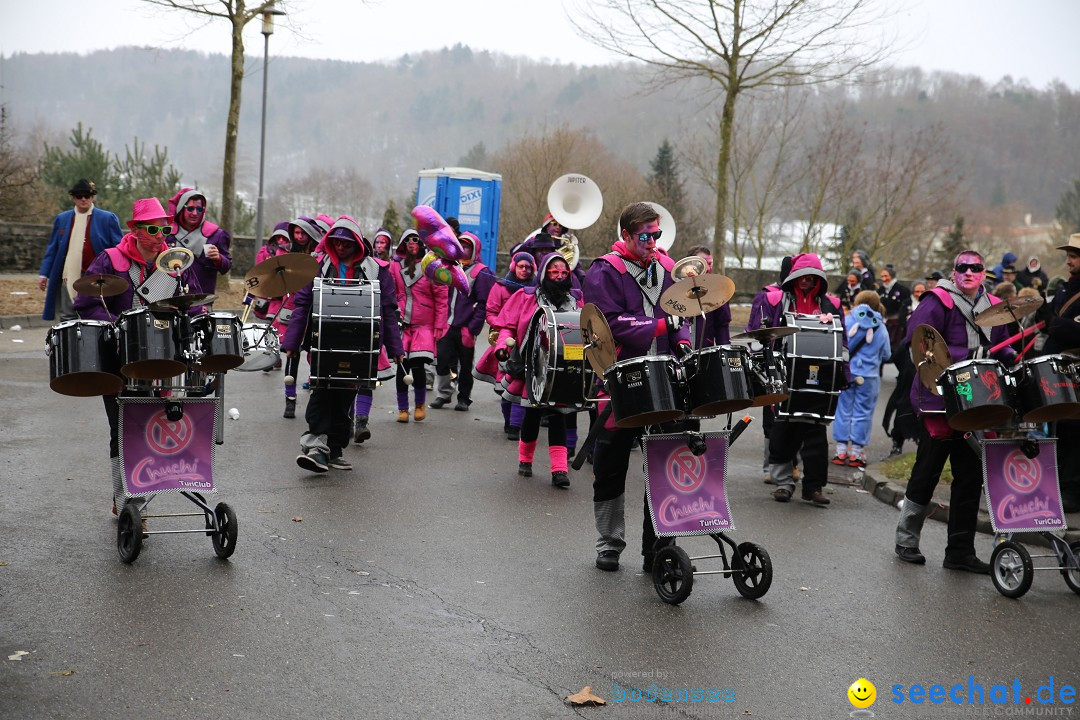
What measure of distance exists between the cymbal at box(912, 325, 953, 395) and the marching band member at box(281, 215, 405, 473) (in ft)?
12.2

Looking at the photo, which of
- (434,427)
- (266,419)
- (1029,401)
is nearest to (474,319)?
(434,427)

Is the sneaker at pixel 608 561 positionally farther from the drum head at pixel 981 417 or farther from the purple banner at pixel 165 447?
the purple banner at pixel 165 447

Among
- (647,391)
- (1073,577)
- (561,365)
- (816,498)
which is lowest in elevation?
(816,498)

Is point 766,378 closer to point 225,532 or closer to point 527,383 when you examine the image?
point 225,532

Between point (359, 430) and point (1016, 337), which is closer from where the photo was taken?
point (1016, 337)

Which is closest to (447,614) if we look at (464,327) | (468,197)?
(464,327)

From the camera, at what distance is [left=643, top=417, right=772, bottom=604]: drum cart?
593cm

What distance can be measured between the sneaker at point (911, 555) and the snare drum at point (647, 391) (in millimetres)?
2309

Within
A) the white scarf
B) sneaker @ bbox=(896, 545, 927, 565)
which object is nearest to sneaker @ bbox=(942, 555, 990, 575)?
sneaker @ bbox=(896, 545, 927, 565)

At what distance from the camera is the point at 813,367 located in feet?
28.7

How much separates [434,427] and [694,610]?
5.91 m

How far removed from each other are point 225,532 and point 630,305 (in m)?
2.45

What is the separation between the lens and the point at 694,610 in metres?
5.82

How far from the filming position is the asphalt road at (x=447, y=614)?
4.50 meters
